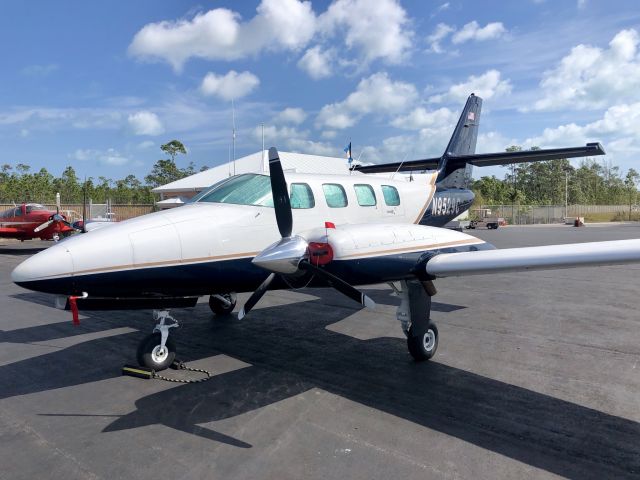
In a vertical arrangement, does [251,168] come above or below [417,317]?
above

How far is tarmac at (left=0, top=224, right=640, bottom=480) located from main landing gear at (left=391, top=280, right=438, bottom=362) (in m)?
0.25

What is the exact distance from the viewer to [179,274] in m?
5.39

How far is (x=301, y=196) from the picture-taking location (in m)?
6.58

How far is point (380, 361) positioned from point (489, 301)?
211 inches

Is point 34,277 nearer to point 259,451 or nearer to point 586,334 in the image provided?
point 259,451

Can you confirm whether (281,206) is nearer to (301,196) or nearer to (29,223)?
(301,196)

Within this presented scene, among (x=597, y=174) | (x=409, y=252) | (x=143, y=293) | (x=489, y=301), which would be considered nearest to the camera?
(x=143, y=293)

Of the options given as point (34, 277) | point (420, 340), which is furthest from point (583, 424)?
point (34, 277)

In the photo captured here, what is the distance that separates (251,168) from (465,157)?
30.3m

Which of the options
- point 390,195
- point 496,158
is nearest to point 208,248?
point 390,195

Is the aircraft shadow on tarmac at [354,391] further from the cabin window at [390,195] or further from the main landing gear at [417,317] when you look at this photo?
the cabin window at [390,195]

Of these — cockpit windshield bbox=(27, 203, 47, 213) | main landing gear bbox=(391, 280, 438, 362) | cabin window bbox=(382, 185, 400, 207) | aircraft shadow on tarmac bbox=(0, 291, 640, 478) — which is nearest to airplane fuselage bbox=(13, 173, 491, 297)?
main landing gear bbox=(391, 280, 438, 362)

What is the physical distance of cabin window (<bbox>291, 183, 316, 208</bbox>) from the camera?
255 inches

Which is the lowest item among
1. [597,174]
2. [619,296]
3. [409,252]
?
[619,296]
